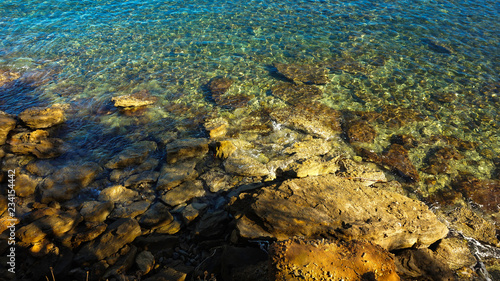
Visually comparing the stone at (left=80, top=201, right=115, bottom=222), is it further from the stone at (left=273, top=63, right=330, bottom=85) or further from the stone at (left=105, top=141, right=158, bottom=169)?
the stone at (left=273, top=63, right=330, bottom=85)

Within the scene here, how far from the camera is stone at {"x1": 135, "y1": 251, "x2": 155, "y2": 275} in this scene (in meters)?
6.26

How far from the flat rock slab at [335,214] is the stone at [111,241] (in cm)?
236

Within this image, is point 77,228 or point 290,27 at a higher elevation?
point 290,27

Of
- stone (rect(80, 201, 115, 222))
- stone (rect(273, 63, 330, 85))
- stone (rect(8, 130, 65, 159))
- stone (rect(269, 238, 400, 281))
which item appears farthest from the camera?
stone (rect(273, 63, 330, 85))

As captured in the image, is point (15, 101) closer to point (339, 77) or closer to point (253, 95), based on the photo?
point (253, 95)

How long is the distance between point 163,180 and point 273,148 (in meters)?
3.59

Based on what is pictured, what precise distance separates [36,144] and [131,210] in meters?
4.76

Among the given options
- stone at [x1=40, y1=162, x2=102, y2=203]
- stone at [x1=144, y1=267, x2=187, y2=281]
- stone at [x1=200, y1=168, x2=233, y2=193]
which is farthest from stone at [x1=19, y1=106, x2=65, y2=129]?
stone at [x1=144, y1=267, x2=187, y2=281]

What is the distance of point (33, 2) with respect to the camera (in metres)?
20.4

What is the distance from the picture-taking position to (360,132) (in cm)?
1077

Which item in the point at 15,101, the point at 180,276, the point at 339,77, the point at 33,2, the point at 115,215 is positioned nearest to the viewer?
the point at 180,276

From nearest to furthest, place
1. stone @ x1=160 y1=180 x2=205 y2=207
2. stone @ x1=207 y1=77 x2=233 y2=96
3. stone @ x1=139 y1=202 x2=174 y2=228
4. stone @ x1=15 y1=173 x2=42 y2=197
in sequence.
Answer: stone @ x1=139 y1=202 x2=174 y2=228 → stone @ x1=160 y1=180 x2=205 y2=207 → stone @ x1=15 y1=173 x2=42 y2=197 → stone @ x1=207 y1=77 x2=233 y2=96

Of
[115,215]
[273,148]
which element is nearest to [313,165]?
[273,148]

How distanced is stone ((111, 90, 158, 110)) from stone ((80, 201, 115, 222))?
5028 mm
